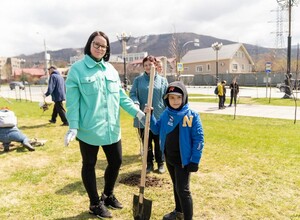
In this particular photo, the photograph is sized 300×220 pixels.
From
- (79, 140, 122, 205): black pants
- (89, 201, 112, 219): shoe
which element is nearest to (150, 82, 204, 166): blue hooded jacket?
(79, 140, 122, 205): black pants

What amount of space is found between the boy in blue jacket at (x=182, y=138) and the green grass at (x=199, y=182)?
70 centimetres

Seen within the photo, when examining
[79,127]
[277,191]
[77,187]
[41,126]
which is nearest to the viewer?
[79,127]

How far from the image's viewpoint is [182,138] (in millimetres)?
2820

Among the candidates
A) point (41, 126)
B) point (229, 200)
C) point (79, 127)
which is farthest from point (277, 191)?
point (41, 126)

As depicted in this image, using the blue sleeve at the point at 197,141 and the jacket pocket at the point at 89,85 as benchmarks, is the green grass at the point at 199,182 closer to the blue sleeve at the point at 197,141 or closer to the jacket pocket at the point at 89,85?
the blue sleeve at the point at 197,141

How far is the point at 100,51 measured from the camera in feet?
9.96

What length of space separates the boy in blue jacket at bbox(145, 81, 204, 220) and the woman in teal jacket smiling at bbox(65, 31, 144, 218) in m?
0.49

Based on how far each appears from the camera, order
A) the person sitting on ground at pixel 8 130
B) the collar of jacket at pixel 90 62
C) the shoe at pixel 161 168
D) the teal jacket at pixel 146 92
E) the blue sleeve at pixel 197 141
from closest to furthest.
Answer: the blue sleeve at pixel 197 141 < the collar of jacket at pixel 90 62 < the teal jacket at pixel 146 92 < the shoe at pixel 161 168 < the person sitting on ground at pixel 8 130

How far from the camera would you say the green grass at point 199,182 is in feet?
11.6


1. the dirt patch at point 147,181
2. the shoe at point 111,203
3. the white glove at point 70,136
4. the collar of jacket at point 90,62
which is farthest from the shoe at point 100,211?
the collar of jacket at point 90,62

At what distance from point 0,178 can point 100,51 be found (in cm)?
325

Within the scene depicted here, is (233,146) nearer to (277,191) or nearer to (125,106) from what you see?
(277,191)

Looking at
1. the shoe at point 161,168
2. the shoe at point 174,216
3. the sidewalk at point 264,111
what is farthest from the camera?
the sidewalk at point 264,111

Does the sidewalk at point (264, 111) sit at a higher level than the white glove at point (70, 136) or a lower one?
lower
